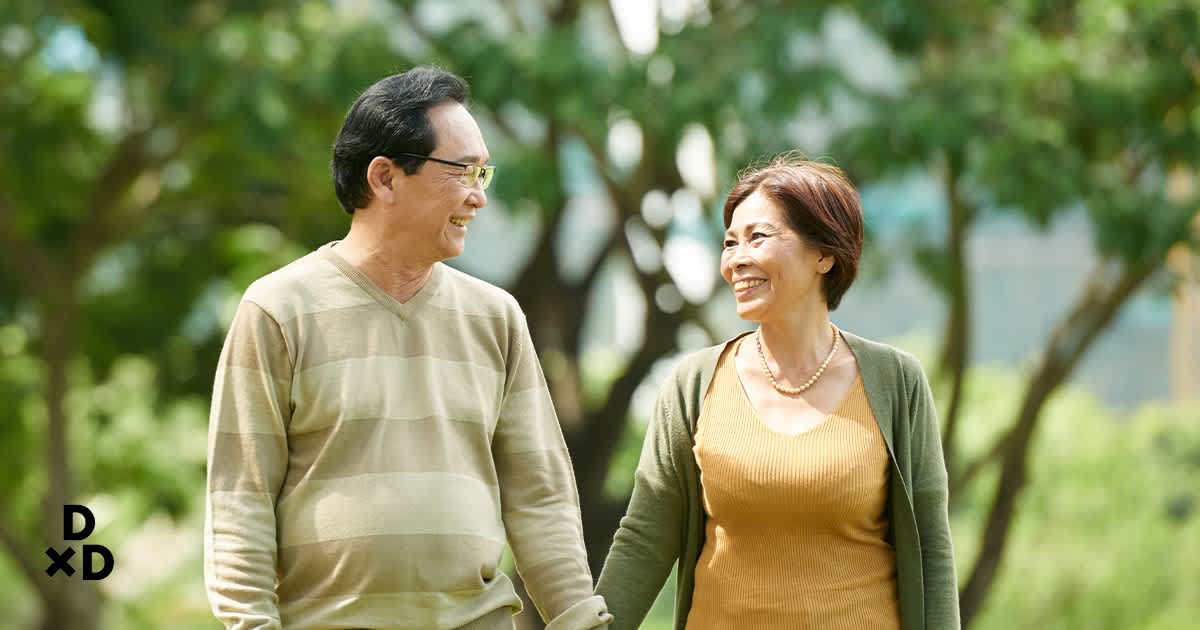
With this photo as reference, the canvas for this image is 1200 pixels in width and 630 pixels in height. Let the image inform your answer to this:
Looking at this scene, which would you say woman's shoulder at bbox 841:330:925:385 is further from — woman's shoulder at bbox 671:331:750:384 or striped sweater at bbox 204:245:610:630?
striped sweater at bbox 204:245:610:630

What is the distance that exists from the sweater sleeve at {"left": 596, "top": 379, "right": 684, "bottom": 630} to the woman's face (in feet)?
0.94

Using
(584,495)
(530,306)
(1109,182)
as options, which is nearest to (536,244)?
(530,306)

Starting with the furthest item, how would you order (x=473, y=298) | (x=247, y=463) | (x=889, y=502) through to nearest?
(x=889, y=502), (x=473, y=298), (x=247, y=463)

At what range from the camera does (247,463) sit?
3.07m

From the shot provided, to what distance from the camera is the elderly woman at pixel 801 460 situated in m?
3.41

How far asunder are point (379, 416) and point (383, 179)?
42 cm

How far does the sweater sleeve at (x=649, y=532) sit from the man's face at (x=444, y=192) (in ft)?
2.04

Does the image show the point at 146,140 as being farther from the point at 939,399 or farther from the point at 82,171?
the point at 939,399

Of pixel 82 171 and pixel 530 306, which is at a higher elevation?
pixel 82 171

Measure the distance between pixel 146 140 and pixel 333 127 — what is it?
1423 millimetres

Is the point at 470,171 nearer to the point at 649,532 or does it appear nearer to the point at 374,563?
the point at 374,563

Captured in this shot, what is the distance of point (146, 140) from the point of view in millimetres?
10984

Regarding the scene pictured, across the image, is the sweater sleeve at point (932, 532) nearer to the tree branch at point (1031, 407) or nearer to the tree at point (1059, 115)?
the tree at point (1059, 115)

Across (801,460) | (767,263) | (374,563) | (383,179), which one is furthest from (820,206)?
(374,563)
